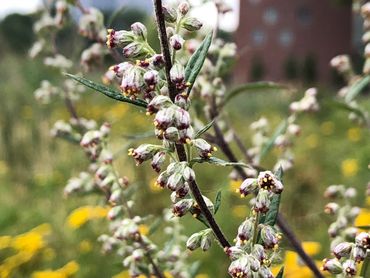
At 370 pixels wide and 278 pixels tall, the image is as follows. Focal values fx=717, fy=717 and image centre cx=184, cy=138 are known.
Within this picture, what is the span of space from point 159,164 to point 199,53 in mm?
302

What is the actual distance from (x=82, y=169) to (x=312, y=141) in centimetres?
332

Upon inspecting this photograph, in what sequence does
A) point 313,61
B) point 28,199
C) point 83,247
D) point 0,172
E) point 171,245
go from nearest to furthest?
1. point 171,245
2. point 83,247
3. point 28,199
4. point 0,172
5. point 313,61

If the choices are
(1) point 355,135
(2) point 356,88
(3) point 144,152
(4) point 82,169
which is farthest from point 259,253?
(1) point 355,135

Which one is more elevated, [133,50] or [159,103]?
[133,50]

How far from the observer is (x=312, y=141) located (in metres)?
9.75

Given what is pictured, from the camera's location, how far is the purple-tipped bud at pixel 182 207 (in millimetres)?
1399

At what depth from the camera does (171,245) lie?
2.34m

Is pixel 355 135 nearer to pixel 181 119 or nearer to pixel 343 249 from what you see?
pixel 343 249

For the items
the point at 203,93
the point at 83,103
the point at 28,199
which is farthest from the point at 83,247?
the point at 83,103

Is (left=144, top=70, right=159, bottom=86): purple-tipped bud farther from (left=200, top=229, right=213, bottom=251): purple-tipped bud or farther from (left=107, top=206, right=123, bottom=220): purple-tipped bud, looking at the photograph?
(left=107, top=206, right=123, bottom=220): purple-tipped bud

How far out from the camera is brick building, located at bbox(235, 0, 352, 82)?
46781 millimetres

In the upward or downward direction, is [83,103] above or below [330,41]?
below

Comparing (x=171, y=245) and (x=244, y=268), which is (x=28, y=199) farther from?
(x=244, y=268)

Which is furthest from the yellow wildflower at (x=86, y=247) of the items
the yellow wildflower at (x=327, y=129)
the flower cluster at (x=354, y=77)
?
the yellow wildflower at (x=327, y=129)
